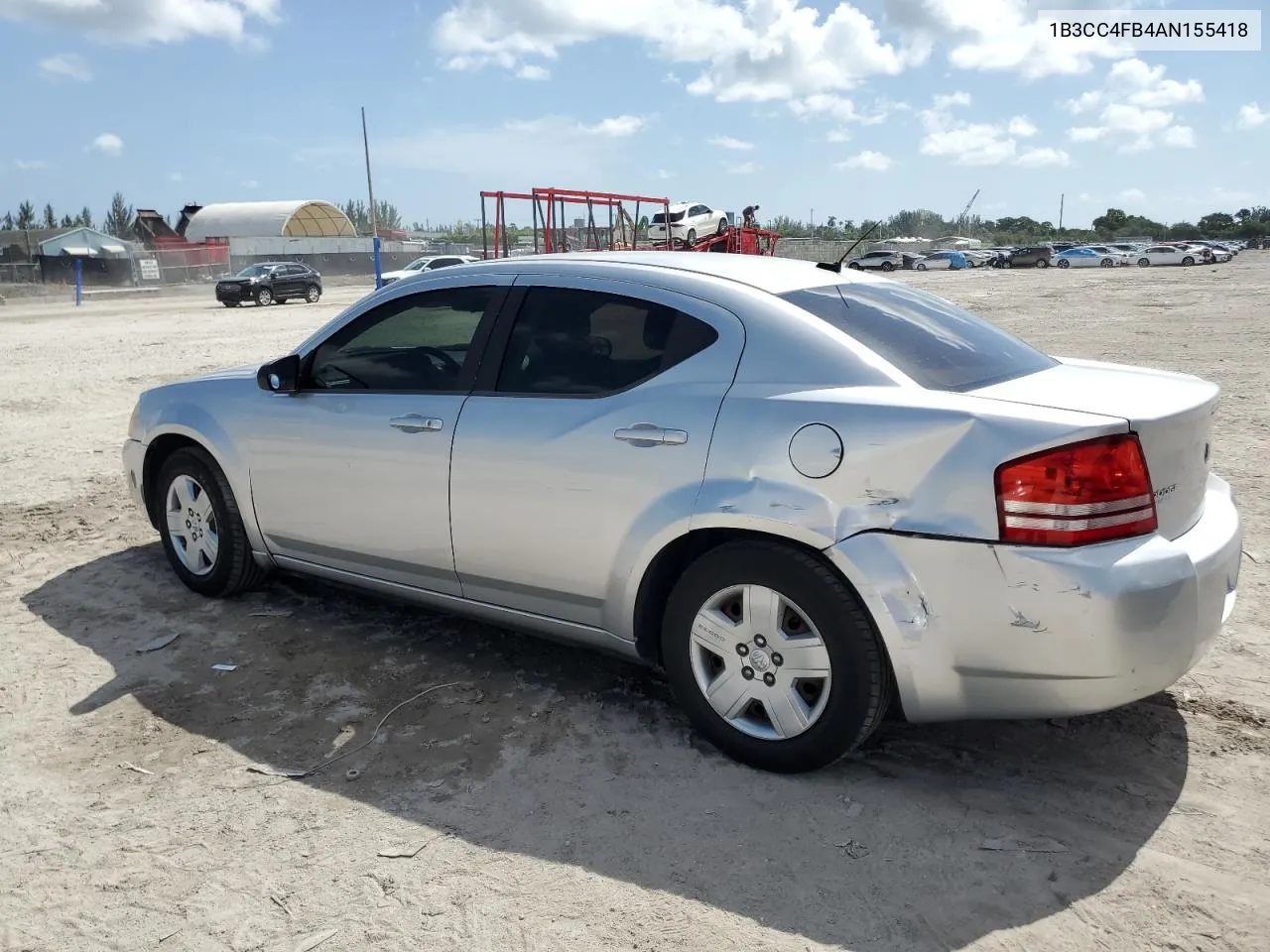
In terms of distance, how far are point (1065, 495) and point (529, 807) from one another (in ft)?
6.07

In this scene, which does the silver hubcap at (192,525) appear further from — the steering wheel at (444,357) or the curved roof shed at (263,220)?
the curved roof shed at (263,220)

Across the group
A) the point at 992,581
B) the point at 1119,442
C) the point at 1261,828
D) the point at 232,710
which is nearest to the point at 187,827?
the point at 232,710

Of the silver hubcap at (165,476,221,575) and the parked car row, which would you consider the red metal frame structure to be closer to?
the silver hubcap at (165,476,221,575)

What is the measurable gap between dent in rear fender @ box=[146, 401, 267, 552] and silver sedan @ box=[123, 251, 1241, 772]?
227mm

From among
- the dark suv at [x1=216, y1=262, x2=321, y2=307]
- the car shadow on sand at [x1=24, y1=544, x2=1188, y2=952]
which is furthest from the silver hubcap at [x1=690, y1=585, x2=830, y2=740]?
the dark suv at [x1=216, y1=262, x2=321, y2=307]

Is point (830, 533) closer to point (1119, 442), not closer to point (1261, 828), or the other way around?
point (1119, 442)

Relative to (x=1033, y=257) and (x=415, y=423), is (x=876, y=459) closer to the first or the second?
(x=415, y=423)

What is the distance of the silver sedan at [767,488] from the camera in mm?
2871

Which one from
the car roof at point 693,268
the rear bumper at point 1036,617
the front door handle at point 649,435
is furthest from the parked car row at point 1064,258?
the rear bumper at point 1036,617

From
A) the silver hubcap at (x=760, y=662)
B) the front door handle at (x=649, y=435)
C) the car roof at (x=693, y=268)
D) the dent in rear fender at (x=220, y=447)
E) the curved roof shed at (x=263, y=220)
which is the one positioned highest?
the curved roof shed at (x=263, y=220)

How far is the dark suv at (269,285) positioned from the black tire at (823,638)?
32913 mm

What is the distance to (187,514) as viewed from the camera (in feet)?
16.9

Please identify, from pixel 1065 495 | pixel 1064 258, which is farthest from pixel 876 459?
pixel 1064 258

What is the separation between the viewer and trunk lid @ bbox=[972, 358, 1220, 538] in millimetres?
2977
